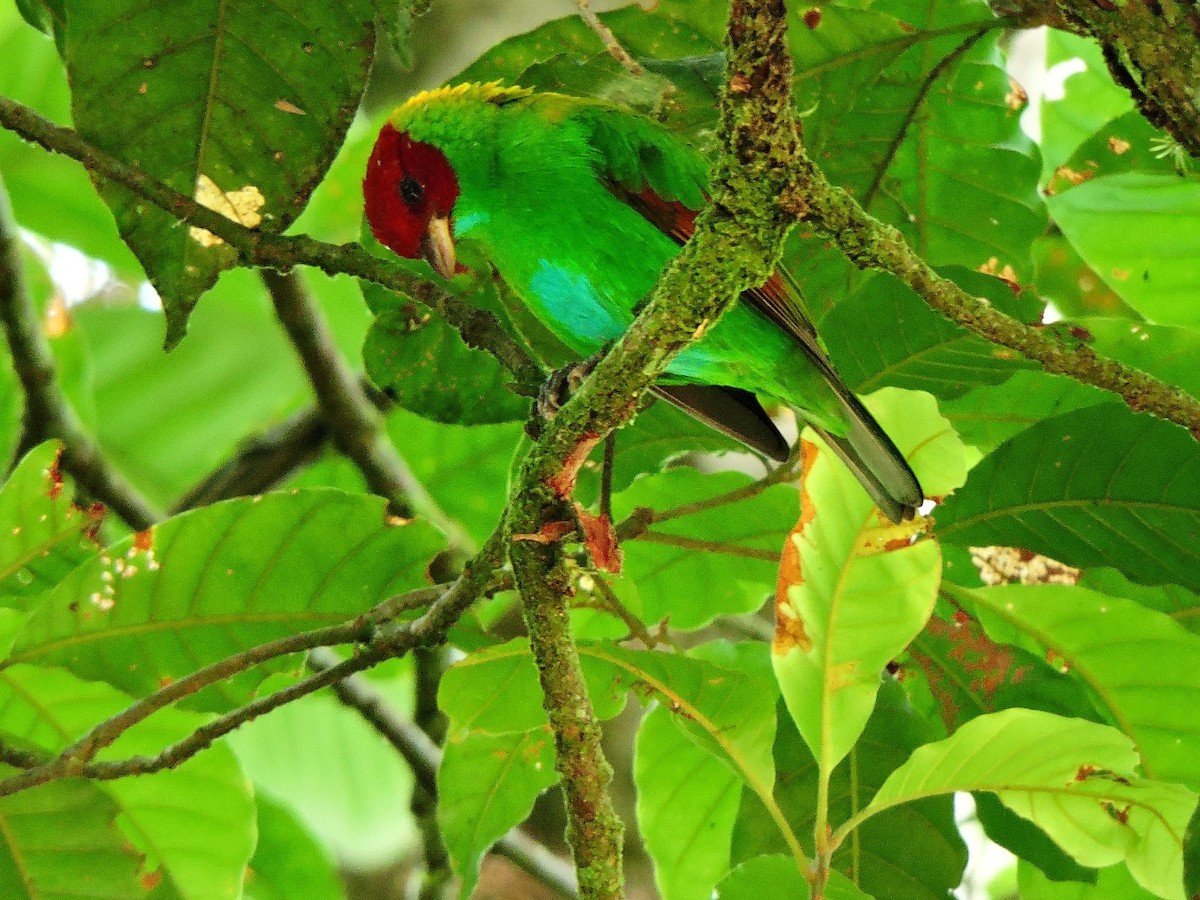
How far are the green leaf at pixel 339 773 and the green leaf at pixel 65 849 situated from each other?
238 centimetres

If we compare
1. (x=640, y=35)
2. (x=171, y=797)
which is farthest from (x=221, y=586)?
(x=640, y=35)

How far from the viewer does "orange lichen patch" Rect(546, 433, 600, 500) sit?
64.6 inches

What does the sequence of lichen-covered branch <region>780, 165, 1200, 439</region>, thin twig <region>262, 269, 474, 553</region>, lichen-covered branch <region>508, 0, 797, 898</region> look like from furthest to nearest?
thin twig <region>262, 269, 474, 553</region>, lichen-covered branch <region>780, 165, 1200, 439</region>, lichen-covered branch <region>508, 0, 797, 898</region>

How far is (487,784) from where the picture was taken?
227 cm

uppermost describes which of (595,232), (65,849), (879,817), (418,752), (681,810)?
(595,232)

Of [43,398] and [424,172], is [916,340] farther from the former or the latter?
[43,398]

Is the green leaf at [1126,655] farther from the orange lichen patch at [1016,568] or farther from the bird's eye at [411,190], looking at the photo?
the bird's eye at [411,190]

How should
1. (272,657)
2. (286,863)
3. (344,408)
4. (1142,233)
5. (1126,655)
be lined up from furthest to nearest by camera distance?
1. (344,408)
2. (286,863)
3. (1142,233)
4. (1126,655)
5. (272,657)

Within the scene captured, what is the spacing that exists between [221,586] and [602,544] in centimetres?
78

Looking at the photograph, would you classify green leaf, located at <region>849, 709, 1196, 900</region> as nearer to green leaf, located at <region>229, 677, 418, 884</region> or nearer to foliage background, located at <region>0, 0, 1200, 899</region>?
foliage background, located at <region>0, 0, 1200, 899</region>

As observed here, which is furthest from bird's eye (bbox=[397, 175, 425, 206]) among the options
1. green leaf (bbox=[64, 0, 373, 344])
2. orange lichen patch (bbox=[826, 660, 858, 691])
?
orange lichen patch (bbox=[826, 660, 858, 691])

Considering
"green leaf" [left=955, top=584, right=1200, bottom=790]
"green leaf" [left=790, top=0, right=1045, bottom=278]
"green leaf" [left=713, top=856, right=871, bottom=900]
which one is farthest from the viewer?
"green leaf" [left=790, top=0, right=1045, bottom=278]

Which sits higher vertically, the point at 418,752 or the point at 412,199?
the point at 412,199

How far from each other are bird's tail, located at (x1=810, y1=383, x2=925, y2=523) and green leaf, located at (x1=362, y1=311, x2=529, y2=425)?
0.63 metres
